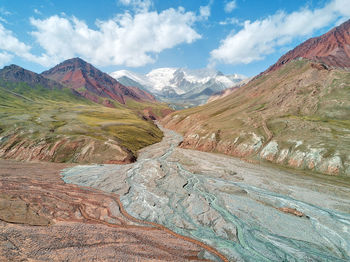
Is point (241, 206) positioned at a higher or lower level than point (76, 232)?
higher

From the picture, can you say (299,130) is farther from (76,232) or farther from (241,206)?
(76,232)

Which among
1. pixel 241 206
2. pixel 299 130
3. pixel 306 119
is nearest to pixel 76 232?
pixel 241 206

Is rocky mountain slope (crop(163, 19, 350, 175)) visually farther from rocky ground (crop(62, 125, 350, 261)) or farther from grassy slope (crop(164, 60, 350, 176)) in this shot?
rocky ground (crop(62, 125, 350, 261))

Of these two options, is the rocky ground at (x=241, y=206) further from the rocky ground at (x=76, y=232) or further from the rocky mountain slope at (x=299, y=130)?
the rocky mountain slope at (x=299, y=130)

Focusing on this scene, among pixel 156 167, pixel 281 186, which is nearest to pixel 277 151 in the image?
pixel 281 186

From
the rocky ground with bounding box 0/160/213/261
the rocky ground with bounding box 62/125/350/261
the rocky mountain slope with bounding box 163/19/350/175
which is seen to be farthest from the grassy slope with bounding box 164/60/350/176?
the rocky ground with bounding box 0/160/213/261

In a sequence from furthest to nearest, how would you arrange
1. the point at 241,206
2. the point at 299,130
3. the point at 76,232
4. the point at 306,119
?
the point at 306,119 → the point at 299,130 → the point at 241,206 → the point at 76,232
